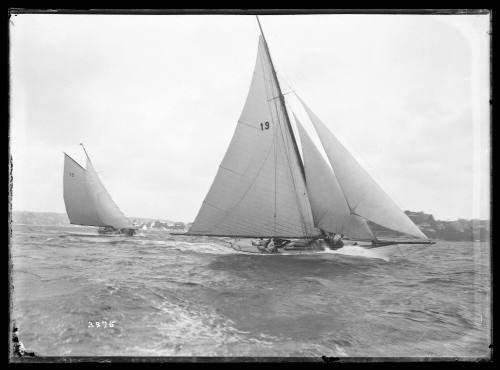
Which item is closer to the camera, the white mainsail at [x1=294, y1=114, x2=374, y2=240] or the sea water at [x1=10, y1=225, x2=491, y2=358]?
the sea water at [x1=10, y1=225, x2=491, y2=358]

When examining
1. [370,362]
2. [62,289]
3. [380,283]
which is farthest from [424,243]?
[62,289]

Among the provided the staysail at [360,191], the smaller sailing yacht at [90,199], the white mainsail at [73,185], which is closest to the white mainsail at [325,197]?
the staysail at [360,191]

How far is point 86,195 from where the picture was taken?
5.78 m

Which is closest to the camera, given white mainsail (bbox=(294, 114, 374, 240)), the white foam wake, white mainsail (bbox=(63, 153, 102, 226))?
white mainsail (bbox=(63, 153, 102, 226))

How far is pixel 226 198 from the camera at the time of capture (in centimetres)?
623

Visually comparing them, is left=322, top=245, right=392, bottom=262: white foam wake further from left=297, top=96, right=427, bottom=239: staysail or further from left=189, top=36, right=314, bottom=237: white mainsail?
left=189, top=36, right=314, bottom=237: white mainsail

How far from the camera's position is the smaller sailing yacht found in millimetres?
4215

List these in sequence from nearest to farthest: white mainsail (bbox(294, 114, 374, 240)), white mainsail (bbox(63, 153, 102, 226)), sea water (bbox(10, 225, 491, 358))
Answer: sea water (bbox(10, 225, 491, 358)), white mainsail (bbox(63, 153, 102, 226)), white mainsail (bbox(294, 114, 374, 240))

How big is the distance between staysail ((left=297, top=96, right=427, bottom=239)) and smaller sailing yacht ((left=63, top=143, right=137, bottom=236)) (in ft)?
10.6

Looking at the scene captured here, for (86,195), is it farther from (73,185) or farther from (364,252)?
Result: (364,252)

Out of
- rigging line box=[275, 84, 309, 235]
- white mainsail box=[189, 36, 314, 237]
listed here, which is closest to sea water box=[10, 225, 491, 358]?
white mainsail box=[189, 36, 314, 237]

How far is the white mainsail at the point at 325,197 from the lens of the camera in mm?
6480

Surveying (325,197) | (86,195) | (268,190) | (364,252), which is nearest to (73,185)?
(86,195)

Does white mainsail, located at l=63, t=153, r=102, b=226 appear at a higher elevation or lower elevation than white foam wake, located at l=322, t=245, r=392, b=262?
higher
